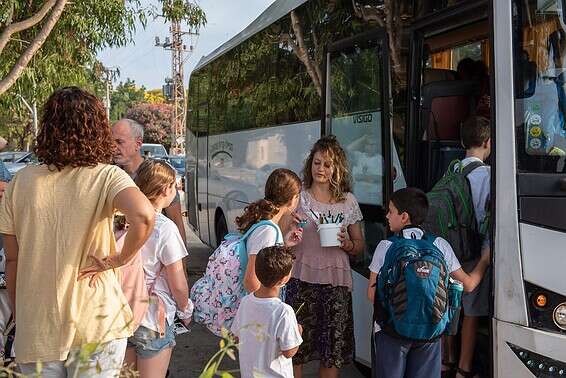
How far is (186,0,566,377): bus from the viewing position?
3396 millimetres

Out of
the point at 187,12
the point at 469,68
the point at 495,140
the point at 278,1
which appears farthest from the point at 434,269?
the point at 187,12

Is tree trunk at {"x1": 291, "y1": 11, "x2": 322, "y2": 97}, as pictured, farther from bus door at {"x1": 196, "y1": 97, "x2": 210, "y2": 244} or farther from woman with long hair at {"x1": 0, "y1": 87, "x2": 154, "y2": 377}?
bus door at {"x1": 196, "y1": 97, "x2": 210, "y2": 244}

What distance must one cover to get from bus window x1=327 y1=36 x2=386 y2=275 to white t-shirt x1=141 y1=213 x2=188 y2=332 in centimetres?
191

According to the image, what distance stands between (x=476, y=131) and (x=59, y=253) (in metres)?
2.78

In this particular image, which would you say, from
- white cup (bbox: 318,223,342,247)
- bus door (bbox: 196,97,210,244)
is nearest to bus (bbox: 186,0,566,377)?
white cup (bbox: 318,223,342,247)

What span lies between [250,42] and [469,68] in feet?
13.7

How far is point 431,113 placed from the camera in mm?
5031

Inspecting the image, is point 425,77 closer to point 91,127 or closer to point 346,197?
point 346,197

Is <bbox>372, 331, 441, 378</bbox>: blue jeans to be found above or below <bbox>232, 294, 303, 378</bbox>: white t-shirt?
below

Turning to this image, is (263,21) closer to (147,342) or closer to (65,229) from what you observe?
(147,342)

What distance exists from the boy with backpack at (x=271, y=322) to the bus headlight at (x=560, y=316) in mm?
1297

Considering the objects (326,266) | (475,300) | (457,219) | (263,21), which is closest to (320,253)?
(326,266)

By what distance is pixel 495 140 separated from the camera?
3.60 metres

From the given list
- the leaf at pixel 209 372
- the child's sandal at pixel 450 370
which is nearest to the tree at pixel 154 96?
the child's sandal at pixel 450 370
